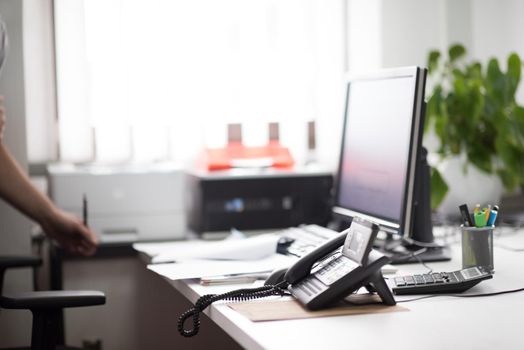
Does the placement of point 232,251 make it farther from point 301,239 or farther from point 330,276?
point 330,276

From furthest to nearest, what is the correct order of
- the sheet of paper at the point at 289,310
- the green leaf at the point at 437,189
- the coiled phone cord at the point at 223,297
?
the green leaf at the point at 437,189 < the coiled phone cord at the point at 223,297 < the sheet of paper at the point at 289,310

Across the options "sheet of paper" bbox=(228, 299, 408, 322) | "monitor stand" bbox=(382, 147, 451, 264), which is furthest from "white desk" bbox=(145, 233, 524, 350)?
"monitor stand" bbox=(382, 147, 451, 264)

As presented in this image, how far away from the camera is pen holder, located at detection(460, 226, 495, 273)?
6.13 feet

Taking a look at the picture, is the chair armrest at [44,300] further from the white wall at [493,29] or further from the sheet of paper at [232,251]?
the white wall at [493,29]

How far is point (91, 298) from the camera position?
185 cm

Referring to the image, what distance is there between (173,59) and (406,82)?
57.2 inches

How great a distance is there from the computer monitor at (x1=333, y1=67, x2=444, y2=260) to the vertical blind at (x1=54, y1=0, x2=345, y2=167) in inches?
39.9

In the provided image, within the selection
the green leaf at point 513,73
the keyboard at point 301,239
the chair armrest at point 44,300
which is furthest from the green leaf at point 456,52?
the chair armrest at point 44,300

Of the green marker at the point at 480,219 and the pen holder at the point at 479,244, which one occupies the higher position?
the green marker at the point at 480,219

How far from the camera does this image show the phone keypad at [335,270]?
5.13 ft

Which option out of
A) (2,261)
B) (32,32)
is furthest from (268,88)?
(2,261)

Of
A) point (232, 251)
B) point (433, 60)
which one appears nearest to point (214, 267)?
point (232, 251)

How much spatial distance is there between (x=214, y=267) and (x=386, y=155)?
52 cm

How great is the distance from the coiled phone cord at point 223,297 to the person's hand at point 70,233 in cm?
98
